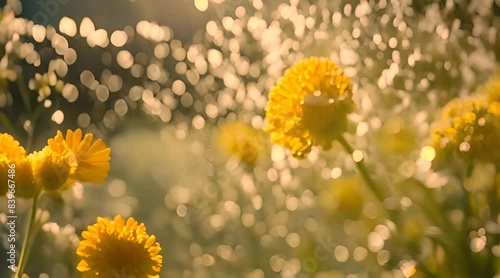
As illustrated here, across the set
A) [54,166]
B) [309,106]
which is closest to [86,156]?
[54,166]

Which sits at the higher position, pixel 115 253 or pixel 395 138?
pixel 395 138

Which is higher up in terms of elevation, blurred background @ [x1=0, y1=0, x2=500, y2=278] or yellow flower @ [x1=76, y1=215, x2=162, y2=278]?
blurred background @ [x1=0, y1=0, x2=500, y2=278]

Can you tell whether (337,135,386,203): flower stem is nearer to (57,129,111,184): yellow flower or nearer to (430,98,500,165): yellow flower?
(430,98,500,165): yellow flower

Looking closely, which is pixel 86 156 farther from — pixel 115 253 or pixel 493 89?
pixel 493 89

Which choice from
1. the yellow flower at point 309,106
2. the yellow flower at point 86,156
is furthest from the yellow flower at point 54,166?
the yellow flower at point 309,106

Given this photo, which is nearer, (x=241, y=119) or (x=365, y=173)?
(x=365, y=173)

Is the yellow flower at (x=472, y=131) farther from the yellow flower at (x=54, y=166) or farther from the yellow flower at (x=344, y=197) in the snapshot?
the yellow flower at (x=54, y=166)

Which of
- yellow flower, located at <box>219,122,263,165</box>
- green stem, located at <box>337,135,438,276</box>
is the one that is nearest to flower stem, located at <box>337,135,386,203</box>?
green stem, located at <box>337,135,438,276</box>
